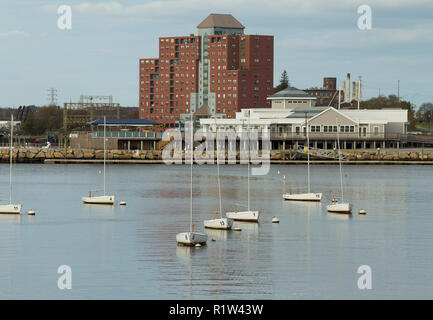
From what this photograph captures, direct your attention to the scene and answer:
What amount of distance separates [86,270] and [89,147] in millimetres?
141586

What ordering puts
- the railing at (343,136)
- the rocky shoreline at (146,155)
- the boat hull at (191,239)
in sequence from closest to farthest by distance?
1. the boat hull at (191,239)
2. the rocky shoreline at (146,155)
3. the railing at (343,136)

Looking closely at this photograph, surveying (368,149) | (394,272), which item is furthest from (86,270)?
(368,149)

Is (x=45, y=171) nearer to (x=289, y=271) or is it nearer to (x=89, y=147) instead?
(x=89, y=147)

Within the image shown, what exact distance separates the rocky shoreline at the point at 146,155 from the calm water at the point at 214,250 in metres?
70.0

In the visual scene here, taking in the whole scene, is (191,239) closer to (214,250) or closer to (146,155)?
(214,250)

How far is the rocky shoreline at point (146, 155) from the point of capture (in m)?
160

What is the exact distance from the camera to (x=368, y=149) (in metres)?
168

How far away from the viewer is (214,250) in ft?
155

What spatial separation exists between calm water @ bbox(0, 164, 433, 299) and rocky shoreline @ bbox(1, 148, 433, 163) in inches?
2756

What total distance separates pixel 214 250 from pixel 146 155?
123967 millimetres

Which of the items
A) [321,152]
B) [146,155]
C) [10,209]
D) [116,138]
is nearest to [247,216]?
[10,209]

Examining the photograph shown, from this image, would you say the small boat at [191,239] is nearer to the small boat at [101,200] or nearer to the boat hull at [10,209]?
the boat hull at [10,209]

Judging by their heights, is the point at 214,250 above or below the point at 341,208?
below

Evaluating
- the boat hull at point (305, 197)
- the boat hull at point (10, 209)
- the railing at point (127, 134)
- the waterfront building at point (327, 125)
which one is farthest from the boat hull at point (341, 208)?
the railing at point (127, 134)
